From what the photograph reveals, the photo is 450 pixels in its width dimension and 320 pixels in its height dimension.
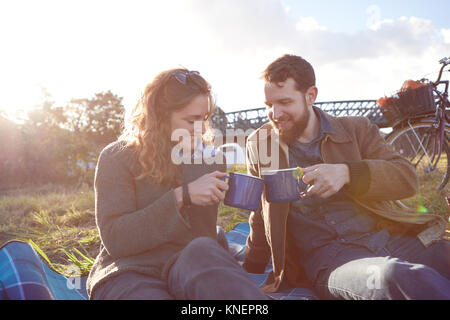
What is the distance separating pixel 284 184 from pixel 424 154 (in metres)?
3.62

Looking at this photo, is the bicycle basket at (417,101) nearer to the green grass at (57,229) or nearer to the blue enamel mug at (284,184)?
the blue enamel mug at (284,184)

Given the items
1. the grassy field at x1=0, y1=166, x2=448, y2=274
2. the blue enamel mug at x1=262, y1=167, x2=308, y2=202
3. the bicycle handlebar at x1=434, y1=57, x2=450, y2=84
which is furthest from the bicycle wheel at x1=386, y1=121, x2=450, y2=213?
the blue enamel mug at x1=262, y1=167, x2=308, y2=202

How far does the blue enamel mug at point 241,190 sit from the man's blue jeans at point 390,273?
68cm

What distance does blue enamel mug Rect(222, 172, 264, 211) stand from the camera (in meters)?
1.80

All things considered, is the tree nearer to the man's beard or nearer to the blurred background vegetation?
the blurred background vegetation

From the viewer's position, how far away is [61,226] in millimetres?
4953

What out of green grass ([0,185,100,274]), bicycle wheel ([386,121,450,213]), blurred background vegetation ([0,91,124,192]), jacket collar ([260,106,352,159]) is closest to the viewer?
jacket collar ([260,106,352,159])

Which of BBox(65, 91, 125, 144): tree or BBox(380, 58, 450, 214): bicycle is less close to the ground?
BBox(65, 91, 125, 144): tree

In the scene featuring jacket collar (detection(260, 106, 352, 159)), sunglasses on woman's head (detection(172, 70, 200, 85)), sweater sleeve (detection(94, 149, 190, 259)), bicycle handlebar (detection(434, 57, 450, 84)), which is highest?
bicycle handlebar (detection(434, 57, 450, 84))

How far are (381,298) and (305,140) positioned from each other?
1426 mm

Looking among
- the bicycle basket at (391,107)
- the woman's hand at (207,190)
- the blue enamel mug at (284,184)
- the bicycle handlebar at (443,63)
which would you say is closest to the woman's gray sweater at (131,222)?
the woman's hand at (207,190)

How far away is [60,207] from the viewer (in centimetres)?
605

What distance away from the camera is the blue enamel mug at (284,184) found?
188 centimetres
